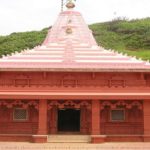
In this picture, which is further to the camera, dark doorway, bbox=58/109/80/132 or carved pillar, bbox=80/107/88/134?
dark doorway, bbox=58/109/80/132

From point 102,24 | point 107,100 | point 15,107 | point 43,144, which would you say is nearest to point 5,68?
point 15,107

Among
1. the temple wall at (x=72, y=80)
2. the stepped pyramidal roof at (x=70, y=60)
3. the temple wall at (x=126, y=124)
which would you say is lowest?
the temple wall at (x=126, y=124)

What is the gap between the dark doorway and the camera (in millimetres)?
21047

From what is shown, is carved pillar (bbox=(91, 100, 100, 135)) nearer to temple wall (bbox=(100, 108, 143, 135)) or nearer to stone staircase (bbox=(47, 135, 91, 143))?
stone staircase (bbox=(47, 135, 91, 143))

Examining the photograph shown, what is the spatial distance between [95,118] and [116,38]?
4336 centimetres

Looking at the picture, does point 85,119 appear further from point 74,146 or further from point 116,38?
point 116,38

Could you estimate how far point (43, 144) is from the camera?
1650 cm

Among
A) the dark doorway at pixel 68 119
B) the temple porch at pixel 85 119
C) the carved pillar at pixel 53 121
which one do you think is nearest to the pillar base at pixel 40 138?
the temple porch at pixel 85 119

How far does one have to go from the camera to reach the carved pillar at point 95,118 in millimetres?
16969

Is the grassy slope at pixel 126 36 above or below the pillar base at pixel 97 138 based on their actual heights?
above

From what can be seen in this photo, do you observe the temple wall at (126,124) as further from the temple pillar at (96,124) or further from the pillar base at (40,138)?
the pillar base at (40,138)

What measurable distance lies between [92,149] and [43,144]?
2.52 meters

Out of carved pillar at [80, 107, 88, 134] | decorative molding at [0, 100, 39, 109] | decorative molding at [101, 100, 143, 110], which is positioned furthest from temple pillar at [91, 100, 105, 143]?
decorative molding at [0, 100, 39, 109]

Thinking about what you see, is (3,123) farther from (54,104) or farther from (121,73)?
(121,73)
